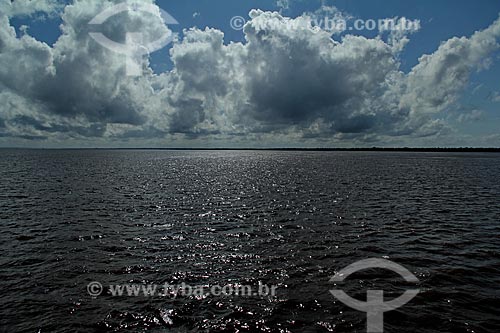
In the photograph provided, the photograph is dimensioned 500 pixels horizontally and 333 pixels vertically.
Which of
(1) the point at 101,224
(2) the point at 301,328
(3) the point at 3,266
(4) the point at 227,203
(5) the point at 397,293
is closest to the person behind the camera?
(2) the point at 301,328

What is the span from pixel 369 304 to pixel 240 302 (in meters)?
6.39

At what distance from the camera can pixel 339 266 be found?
19016mm

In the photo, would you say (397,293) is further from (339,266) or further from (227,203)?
(227,203)

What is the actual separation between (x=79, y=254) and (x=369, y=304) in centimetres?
1938

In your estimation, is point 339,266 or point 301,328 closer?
point 301,328

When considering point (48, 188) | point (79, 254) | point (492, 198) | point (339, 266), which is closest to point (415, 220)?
point (339, 266)

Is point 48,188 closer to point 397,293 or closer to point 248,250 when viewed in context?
point 248,250

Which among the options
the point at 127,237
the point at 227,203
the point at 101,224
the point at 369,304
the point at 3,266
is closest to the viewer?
the point at 369,304

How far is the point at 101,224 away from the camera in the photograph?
29250 mm

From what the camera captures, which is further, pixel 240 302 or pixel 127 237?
pixel 127 237

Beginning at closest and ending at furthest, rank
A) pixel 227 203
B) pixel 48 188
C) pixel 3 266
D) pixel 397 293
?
pixel 397 293
pixel 3 266
pixel 227 203
pixel 48 188

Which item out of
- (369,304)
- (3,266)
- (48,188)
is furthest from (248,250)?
(48,188)

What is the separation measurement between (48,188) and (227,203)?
35.1 metres

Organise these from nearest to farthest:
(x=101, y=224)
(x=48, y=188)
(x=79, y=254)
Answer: (x=79, y=254)
(x=101, y=224)
(x=48, y=188)
